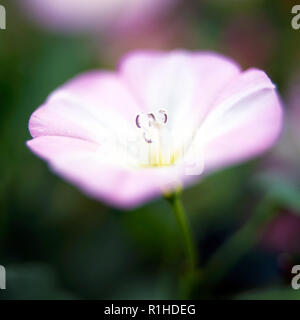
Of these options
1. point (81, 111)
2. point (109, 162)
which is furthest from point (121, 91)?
point (109, 162)

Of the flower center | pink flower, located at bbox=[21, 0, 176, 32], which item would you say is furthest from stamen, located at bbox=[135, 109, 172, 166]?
pink flower, located at bbox=[21, 0, 176, 32]

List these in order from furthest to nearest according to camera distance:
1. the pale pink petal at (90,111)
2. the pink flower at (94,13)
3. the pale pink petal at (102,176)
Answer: the pink flower at (94,13) → the pale pink petal at (90,111) → the pale pink petal at (102,176)

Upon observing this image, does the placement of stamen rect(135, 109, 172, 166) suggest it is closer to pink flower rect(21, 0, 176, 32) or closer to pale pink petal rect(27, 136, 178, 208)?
pale pink petal rect(27, 136, 178, 208)

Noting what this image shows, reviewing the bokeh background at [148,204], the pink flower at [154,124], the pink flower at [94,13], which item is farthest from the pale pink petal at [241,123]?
the pink flower at [94,13]

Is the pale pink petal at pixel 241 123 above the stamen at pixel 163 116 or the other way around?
the other way around

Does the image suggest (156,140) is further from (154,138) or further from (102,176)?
(102,176)

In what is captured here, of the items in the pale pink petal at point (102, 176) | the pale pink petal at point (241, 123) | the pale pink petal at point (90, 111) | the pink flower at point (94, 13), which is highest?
the pink flower at point (94, 13)

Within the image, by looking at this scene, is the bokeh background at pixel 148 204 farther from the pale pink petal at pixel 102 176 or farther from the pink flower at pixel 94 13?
the pale pink petal at pixel 102 176
